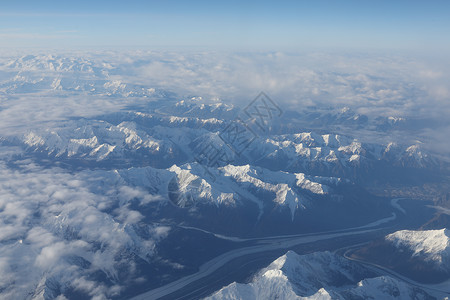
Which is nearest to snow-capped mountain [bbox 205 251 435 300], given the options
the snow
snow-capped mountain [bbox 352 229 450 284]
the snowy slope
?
snow-capped mountain [bbox 352 229 450 284]

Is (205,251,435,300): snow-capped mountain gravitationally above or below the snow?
above

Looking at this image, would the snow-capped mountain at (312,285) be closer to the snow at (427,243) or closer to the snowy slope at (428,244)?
the snowy slope at (428,244)

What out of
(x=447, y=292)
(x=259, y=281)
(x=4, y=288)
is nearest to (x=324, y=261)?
(x=259, y=281)

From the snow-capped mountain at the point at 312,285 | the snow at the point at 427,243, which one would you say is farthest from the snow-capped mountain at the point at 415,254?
the snow-capped mountain at the point at 312,285

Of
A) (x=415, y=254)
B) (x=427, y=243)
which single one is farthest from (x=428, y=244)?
(x=415, y=254)

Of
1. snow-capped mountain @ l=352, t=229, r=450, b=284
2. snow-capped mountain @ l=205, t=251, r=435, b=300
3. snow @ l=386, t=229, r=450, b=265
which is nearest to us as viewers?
snow-capped mountain @ l=205, t=251, r=435, b=300

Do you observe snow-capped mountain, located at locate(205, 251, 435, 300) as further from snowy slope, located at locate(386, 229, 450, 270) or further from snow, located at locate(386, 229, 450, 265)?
snow, located at locate(386, 229, 450, 265)

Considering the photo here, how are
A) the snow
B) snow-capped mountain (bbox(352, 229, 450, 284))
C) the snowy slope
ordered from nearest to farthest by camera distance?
snow-capped mountain (bbox(352, 229, 450, 284)) < the snowy slope < the snow

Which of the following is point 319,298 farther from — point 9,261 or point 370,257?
point 9,261

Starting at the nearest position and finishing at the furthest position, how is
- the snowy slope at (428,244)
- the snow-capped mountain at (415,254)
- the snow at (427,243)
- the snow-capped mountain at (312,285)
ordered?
the snow-capped mountain at (312,285), the snow-capped mountain at (415,254), the snowy slope at (428,244), the snow at (427,243)
